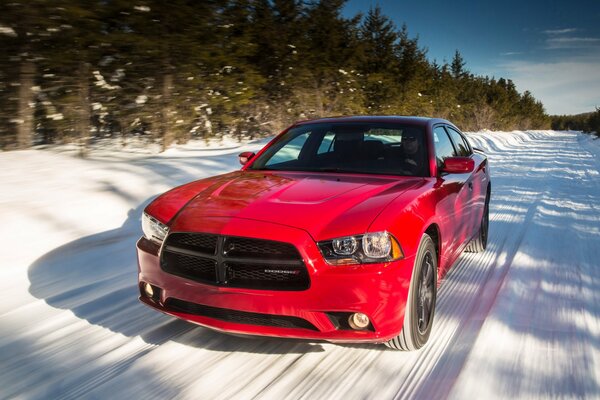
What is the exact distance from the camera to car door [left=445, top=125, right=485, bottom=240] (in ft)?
15.2

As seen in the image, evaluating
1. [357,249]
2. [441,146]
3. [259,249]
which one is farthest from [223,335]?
[441,146]

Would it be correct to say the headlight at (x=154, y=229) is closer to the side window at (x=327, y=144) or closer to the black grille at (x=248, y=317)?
the black grille at (x=248, y=317)

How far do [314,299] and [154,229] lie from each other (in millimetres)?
1215

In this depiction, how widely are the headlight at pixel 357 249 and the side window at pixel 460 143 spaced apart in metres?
2.70

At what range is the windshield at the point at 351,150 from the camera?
3.93 m

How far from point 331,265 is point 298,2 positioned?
1982cm

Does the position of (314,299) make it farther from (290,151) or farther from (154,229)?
(290,151)

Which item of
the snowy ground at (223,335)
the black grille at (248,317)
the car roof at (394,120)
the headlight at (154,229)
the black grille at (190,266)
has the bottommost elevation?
the snowy ground at (223,335)

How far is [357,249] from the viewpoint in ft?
8.71

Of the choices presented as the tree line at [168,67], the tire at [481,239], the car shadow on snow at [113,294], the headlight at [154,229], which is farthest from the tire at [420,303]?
the tree line at [168,67]

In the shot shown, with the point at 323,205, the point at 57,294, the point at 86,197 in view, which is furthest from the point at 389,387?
the point at 86,197

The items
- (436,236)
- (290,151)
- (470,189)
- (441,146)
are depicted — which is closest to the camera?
(436,236)

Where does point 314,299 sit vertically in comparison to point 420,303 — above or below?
above

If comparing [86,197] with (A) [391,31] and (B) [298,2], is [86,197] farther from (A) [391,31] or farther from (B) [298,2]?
(A) [391,31]
